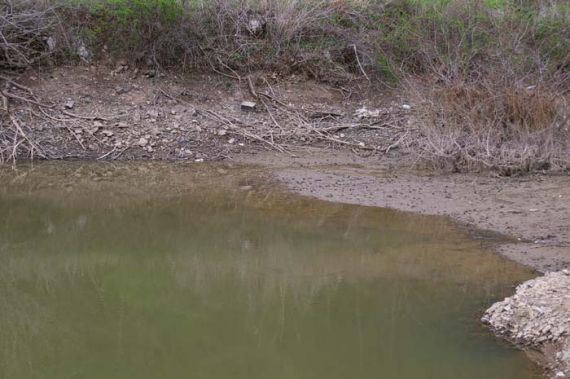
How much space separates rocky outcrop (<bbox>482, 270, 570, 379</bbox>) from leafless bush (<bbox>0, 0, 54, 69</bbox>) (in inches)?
384

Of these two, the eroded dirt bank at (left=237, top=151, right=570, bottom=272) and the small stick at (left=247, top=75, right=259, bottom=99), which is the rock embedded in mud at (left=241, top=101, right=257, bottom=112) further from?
the eroded dirt bank at (left=237, top=151, right=570, bottom=272)

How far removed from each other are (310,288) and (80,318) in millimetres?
1920

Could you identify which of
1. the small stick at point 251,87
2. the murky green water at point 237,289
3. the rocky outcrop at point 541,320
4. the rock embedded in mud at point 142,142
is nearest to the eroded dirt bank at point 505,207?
the rocky outcrop at point 541,320

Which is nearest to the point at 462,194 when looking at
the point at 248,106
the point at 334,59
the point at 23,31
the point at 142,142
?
the point at 248,106

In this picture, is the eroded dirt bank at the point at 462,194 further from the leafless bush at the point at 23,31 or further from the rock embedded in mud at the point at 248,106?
the leafless bush at the point at 23,31

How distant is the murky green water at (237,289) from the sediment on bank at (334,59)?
8.24 ft

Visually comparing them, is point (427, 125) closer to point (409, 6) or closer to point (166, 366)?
point (409, 6)

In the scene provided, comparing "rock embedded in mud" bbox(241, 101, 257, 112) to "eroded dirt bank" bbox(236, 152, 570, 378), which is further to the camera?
"rock embedded in mud" bbox(241, 101, 257, 112)

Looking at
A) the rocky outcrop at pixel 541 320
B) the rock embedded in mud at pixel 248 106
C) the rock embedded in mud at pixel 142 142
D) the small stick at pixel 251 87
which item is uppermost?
the rocky outcrop at pixel 541 320

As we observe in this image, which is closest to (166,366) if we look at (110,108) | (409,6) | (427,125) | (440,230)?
(440,230)

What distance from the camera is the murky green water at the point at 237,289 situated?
4.79 m

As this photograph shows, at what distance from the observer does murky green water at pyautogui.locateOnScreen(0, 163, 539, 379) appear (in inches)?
189

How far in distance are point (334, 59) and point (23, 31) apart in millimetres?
5754

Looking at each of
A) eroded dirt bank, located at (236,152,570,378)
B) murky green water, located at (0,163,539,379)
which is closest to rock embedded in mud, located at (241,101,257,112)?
eroded dirt bank, located at (236,152,570,378)
